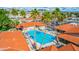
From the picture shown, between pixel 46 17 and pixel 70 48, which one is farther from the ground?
pixel 46 17

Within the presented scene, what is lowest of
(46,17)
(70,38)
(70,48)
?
(70,48)

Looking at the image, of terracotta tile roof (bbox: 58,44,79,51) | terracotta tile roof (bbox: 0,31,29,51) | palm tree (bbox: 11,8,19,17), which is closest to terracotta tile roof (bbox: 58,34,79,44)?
terracotta tile roof (bbox: 58,44,79,51)

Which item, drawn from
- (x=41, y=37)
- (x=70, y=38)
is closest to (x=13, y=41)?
(x=41, y=37)

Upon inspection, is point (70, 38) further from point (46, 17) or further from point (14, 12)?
point (14, 12)

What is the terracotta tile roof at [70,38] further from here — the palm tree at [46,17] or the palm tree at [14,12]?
the palm tree at [14,12]

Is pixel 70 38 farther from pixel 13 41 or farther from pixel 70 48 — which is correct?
pixel 13 41

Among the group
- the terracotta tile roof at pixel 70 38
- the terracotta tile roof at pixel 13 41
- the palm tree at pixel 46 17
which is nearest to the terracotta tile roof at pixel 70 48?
the terracotta tile roof at pixel 70 38

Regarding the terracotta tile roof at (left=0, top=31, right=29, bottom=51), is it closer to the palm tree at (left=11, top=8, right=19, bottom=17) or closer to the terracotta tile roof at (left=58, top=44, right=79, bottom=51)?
the palm tree at (left=11, top=8, right=19, bottom=17)
